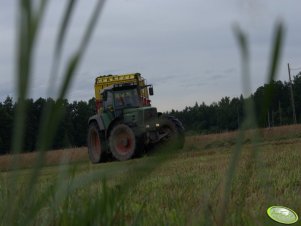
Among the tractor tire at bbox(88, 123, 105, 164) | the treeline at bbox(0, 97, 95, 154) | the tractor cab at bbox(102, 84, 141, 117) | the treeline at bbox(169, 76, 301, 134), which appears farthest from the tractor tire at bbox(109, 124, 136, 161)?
the treeline at bbox(169, 76, 301, 134)

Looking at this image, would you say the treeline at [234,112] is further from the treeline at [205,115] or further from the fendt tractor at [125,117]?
the fendt tractor at [125,117]

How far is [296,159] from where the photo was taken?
23.0 ft

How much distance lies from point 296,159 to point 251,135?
688 cm

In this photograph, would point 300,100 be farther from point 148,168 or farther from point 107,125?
point 148,168

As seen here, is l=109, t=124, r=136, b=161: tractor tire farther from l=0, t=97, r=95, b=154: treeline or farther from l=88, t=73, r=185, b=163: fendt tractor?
l=0, t=97, r=95, b=154: treeline

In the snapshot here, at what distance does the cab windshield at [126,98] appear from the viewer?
14.2 meters

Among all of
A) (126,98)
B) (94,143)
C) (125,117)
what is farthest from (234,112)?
(94,143)

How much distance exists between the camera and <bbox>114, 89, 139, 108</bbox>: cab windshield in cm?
1423

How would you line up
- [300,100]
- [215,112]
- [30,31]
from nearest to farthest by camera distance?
[30,31] < [215,112] < [300,100]

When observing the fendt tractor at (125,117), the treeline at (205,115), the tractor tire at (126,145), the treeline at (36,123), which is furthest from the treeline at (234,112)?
the tractor tire at (126,145)

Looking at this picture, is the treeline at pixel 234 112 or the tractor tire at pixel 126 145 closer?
the treeline at pixel 234 112

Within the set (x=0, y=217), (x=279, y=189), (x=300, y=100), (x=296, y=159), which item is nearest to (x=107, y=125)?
(x=296, y=159)

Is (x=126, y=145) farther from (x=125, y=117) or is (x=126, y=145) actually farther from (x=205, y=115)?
(x=205, y=115)

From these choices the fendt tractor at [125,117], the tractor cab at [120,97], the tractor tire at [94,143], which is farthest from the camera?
the tractor tire at [94,143]
